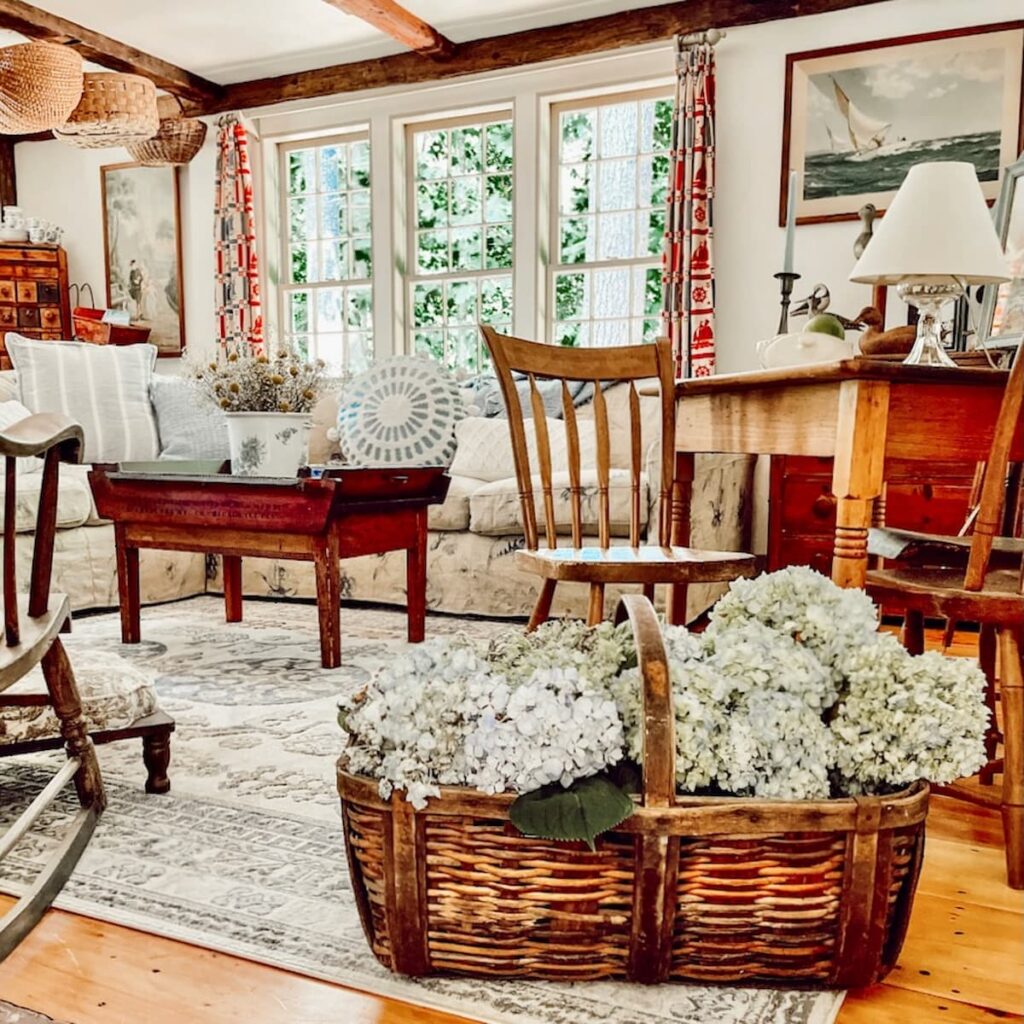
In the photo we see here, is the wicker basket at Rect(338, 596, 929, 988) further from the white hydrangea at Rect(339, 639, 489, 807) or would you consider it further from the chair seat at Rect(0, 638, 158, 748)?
the chair seat at Rect(0, 638, 158, 748)

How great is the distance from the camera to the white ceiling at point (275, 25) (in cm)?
500

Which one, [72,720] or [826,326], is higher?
[826,326]

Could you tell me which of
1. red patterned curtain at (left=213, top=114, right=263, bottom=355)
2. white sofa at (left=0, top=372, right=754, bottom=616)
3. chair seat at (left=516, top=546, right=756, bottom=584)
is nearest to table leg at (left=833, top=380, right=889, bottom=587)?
chair seat at (left=516, top=546, right=756, bottom=584)

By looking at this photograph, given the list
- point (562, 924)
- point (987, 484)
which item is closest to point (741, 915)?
point (562, 924)

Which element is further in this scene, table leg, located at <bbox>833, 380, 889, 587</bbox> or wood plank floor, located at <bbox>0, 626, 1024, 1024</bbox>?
table leg, located at <bbox>833, 380, 889, 587</bbox>

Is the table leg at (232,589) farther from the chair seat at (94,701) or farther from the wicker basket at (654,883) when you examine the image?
the wicker basket at (654,883)

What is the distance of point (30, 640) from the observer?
1.14 meters

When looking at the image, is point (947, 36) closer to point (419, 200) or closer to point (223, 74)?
point (419, 200)

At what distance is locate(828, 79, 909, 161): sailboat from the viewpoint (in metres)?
4.41

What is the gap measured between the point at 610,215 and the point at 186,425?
2.62 metres

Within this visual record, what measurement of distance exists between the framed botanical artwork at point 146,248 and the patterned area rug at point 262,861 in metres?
4.27

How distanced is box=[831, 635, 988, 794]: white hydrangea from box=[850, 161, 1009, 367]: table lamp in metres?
1.04

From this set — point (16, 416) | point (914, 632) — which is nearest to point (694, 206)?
point (16, 416)

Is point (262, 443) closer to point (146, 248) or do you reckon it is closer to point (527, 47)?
point (527, 47)
